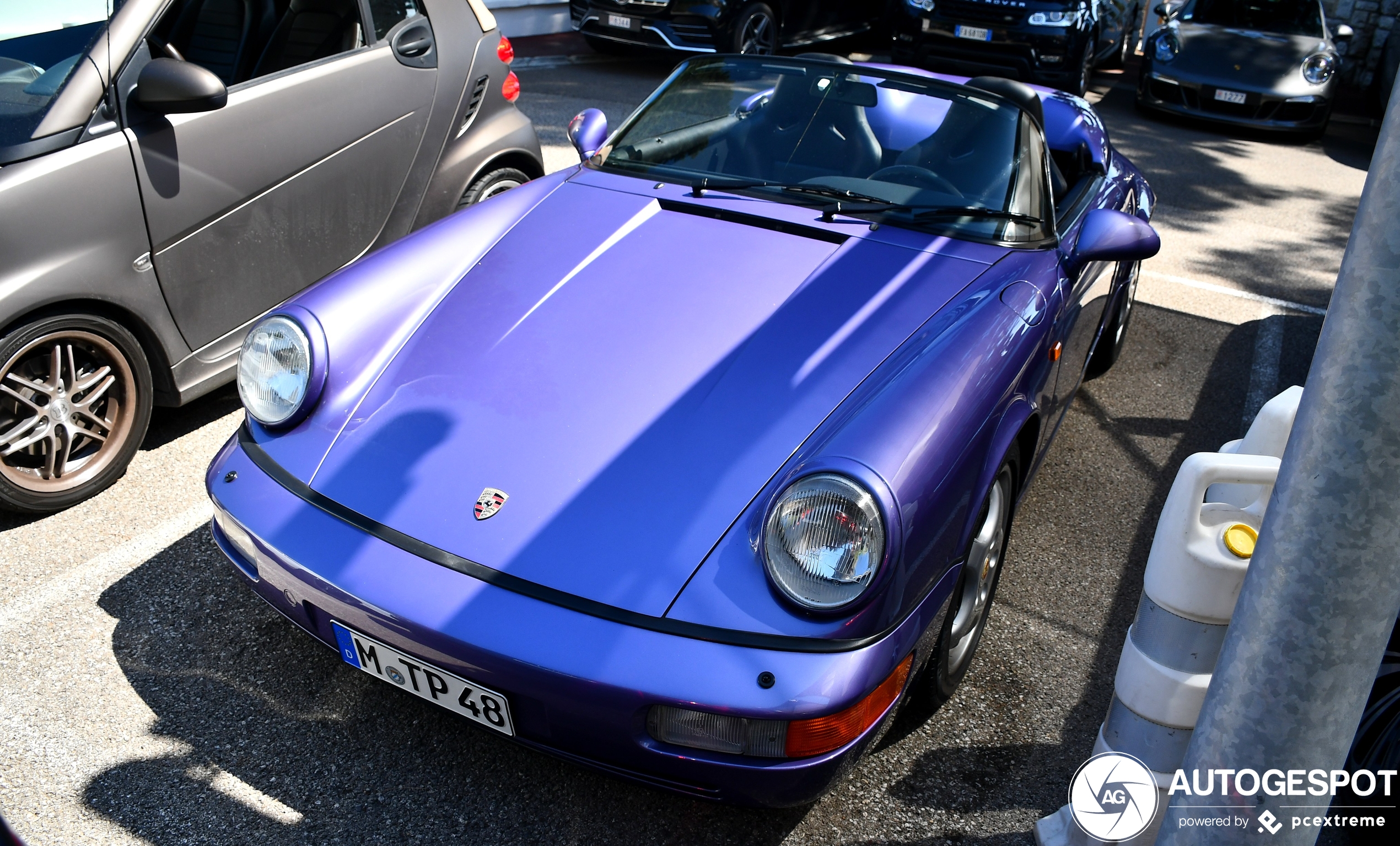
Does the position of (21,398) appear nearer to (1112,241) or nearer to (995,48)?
(1112,241)

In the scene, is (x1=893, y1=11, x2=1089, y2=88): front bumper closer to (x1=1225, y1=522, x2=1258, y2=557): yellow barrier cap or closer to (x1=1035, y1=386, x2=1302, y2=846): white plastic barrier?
(x1=1035, y1=386, x2=1302, y2=846): white plastic barrier

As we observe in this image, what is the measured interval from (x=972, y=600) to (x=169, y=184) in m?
2.58

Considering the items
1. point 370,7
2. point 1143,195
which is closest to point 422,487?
point 370,7

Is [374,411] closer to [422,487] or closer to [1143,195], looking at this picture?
[422,487]

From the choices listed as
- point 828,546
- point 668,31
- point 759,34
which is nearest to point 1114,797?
point 828,546

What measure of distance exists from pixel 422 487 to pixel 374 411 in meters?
0.30

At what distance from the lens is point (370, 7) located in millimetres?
3766

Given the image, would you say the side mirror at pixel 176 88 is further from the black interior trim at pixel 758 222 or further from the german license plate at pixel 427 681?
the german license plate at pixel 427 681

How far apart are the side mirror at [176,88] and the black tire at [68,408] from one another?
64 centimetres

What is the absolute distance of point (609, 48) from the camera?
10.3 m

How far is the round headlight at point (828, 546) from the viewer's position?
→ 186 centimetres

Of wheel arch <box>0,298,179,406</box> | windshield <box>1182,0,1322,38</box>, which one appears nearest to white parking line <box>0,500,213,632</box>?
wheel arch <box>0,298,179,406</box>

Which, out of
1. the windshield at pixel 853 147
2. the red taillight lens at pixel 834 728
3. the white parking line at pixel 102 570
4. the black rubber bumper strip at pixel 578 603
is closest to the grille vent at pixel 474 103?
the windshield at pixel 853 147

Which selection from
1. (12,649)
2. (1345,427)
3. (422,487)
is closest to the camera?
(1345,427)
